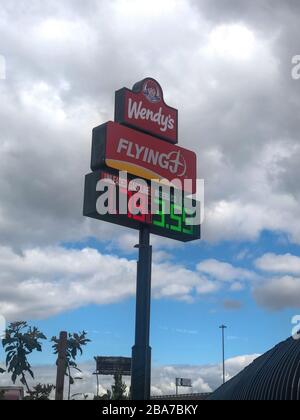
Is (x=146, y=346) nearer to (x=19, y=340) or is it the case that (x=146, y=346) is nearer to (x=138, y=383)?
(x=138, y=383)

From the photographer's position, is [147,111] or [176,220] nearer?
[176,220]

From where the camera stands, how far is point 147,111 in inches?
1483

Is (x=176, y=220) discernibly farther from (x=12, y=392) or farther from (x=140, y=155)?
(x=12, y=392)

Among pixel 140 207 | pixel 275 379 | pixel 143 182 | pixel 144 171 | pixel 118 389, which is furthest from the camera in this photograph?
pixel 118 389

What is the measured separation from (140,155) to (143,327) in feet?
33.5

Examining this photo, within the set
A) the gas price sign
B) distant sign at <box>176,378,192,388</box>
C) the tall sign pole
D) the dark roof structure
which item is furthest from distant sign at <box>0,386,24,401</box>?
distant sign at <box>176,378,192,388</box>

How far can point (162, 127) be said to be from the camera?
1506 inches

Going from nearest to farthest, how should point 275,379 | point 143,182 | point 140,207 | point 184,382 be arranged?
point 275,379 → point 140,207 → point 143,182 → point 184,382

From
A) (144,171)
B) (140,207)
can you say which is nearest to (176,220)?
(140,207)

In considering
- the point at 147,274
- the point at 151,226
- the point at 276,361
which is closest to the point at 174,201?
the point at 151,226

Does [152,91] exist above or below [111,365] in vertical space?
above

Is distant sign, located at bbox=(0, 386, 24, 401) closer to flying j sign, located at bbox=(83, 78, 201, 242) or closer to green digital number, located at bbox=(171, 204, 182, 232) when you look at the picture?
flying j sign, located at bbox=(83, 78, 201, 242)

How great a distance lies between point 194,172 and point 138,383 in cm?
1396

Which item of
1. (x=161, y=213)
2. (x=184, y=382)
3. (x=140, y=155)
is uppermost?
(x=140, y=155)
